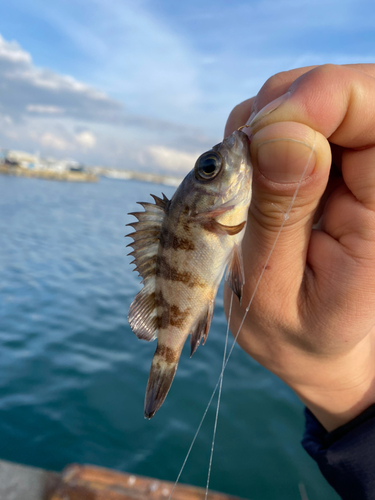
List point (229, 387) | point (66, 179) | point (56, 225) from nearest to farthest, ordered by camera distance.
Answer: point (229, 387) → point (56, 225) → point (66, 179)

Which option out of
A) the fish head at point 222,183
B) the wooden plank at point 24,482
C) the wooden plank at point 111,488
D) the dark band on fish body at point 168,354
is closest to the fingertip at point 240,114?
the fish head at point 222,183

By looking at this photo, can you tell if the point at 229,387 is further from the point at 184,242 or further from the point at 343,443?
the point at 184,242

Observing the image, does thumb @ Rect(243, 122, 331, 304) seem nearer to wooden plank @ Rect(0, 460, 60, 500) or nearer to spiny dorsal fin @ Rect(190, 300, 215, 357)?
spiny dorsal fin @ Rect(190, 300, 215, 357)

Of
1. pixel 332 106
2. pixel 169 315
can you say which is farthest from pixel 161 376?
pixel 332 106

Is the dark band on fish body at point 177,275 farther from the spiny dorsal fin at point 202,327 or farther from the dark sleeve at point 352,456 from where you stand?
the dark sleeve at point 352,456

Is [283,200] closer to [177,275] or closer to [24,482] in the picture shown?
[177,275]

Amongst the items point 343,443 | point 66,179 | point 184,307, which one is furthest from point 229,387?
point 66,179
